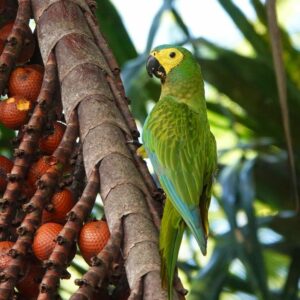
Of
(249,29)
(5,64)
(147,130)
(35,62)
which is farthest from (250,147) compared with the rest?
(5,64)

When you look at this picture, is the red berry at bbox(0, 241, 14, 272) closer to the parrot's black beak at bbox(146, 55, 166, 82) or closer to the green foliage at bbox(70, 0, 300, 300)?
the parrot's black beak at bbox(146, 55, 166, 82)

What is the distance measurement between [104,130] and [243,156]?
1555 millimetres

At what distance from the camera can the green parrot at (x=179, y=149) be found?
1.52 meters

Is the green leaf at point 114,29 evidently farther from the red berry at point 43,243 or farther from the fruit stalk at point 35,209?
the red berry at point 43,243

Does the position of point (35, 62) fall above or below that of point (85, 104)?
above

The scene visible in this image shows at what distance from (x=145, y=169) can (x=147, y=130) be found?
0.47m

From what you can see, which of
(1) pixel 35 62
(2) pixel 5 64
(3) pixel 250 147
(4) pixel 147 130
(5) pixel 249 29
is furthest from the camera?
(3) pixel 250 147

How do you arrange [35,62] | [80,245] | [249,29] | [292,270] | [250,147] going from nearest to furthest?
[80,245] → [35,62] → [249,29] → [292,270] → [250,147]

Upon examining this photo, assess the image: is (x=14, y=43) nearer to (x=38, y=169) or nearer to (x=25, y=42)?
(x=25, y=42)

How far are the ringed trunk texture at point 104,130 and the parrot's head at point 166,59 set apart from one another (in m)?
0.44

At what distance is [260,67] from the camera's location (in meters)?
3.08

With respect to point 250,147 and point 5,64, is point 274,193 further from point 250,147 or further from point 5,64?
point 5,64

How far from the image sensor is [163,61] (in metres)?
2.21

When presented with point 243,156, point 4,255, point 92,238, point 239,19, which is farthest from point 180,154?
point 243,156
